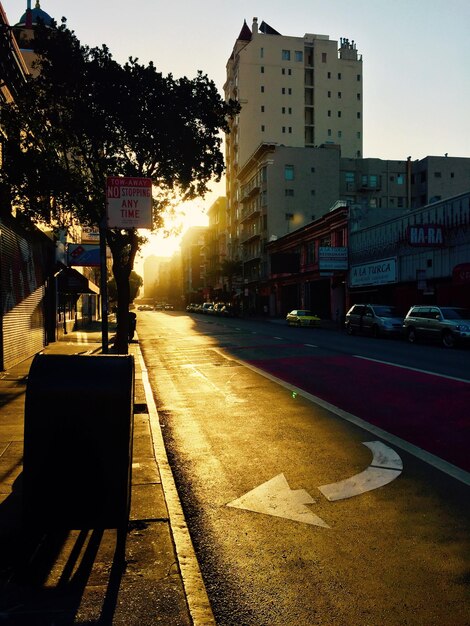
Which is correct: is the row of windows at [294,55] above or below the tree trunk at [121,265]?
above

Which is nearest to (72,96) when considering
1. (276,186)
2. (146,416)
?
(146,416)

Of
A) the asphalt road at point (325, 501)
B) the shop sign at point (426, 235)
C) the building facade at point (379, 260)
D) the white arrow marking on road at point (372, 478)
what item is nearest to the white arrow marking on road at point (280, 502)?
the asphalt road at point (325, 501)

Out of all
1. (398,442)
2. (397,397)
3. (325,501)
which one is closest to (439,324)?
(397,397)

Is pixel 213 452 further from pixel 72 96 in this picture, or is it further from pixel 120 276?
pixel 72 96

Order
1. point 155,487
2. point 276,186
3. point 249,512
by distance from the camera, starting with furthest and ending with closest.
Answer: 1. point 276,186
2. point 155,487
3. point 249,512

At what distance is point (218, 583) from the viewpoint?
3.75 m

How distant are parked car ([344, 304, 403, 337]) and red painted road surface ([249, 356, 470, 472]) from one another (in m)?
12.6

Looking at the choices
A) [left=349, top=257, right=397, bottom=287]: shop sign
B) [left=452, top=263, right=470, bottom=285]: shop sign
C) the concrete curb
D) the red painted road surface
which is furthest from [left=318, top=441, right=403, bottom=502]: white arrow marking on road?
[left=349, top=257, right=397, bottom=287]: shop sign

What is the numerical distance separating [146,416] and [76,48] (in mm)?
15899

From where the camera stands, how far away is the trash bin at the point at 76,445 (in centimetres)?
411

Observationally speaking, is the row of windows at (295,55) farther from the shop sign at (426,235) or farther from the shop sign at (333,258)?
the shop sign at (426,235)

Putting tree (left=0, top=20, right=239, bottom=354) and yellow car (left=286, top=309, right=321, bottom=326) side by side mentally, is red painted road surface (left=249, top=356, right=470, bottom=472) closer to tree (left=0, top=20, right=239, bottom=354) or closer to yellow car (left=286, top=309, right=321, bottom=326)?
tree (left=0, top=20, right=239, bottom=354)

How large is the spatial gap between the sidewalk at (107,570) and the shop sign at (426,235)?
29864mm

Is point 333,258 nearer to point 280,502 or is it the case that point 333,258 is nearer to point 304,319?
point 304,319
